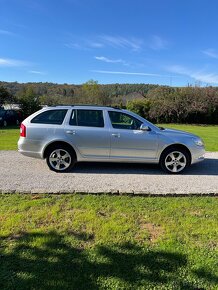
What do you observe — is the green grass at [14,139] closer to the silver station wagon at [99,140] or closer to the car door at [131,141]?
the silver station wagon at [99,140]

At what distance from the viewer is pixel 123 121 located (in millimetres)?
8023

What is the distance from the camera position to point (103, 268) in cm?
339

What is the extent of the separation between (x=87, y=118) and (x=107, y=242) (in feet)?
14.5

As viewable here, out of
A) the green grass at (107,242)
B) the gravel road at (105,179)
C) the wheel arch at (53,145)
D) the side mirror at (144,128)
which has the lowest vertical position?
the green grass at (107,242)

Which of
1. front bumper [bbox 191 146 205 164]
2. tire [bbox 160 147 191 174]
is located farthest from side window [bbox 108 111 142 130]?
front bumper [bbox 191 146 205 164]

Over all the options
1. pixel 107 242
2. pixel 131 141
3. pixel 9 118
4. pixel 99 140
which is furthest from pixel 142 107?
pixel 107 242

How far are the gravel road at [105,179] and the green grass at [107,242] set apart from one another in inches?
21.3

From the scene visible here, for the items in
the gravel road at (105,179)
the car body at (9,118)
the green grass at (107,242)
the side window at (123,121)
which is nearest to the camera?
the green grass at (107,242)

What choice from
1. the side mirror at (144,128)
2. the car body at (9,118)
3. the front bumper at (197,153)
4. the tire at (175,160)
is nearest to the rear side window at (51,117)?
the side mirror at (144,128)

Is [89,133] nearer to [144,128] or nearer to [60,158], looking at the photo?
[60,158]

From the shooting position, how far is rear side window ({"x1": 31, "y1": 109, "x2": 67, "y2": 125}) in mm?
7793

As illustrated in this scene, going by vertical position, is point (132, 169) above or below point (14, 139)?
below

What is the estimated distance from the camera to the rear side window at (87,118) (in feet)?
25.8

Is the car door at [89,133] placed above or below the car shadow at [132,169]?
above
